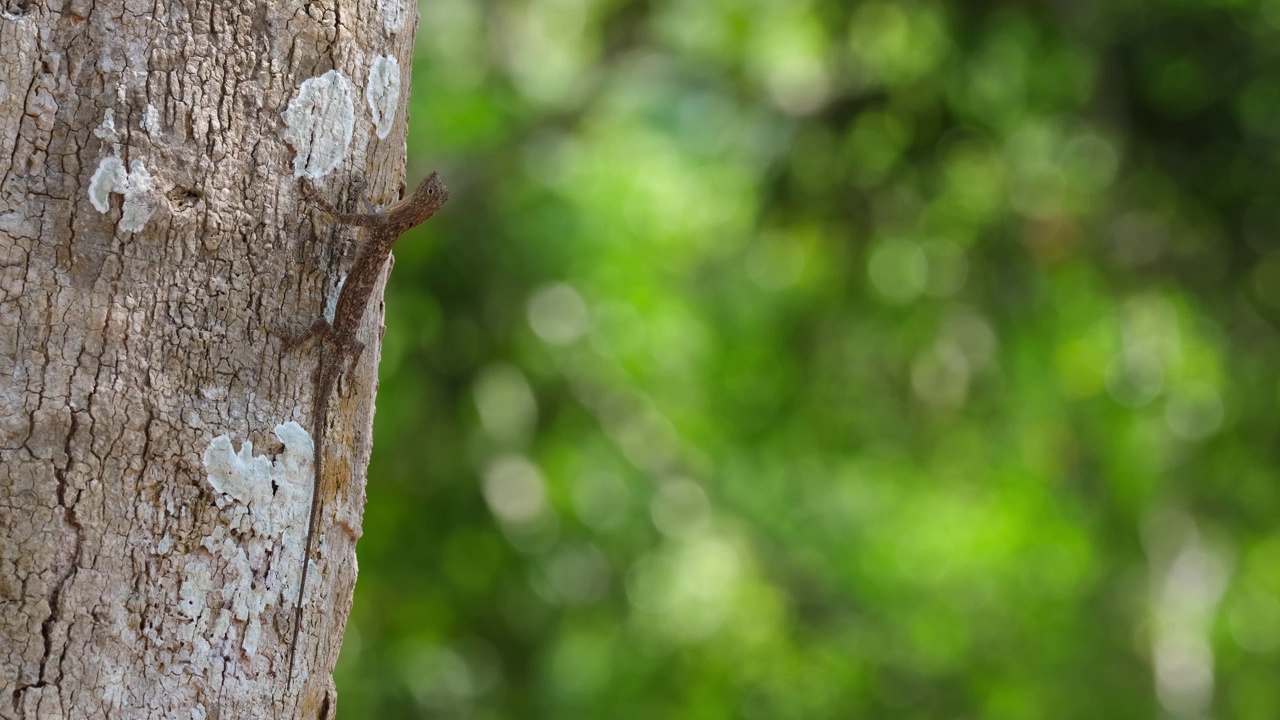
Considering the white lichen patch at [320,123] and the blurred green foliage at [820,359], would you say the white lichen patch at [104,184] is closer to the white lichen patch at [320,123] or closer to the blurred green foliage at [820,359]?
the white lichen patch at [320,123]

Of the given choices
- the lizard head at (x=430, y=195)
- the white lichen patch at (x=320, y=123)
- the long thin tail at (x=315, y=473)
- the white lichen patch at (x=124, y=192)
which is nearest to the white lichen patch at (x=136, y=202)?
the white lichen patch at (x=124, y=192)

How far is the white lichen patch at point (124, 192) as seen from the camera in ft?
5.99

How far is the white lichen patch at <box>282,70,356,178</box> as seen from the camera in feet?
6.45

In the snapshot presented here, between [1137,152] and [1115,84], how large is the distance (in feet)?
1.47

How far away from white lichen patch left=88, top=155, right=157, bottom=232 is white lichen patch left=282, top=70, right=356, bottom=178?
237 millimetres

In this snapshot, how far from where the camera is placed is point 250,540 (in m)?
1.93

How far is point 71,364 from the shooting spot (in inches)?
71.3

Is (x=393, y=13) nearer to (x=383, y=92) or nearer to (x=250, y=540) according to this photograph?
(x=383, y=92)

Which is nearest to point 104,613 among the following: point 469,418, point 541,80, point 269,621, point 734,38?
point 269,621

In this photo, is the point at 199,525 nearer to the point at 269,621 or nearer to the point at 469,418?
the point at 269,621

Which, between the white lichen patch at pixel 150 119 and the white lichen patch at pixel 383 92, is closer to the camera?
the white lichen patch at pixel 150 119

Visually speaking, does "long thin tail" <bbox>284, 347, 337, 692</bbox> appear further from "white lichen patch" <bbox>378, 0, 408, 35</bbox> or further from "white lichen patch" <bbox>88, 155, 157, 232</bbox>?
"white lichen patch" <bbox>378, 0, 408, 35</bbox>

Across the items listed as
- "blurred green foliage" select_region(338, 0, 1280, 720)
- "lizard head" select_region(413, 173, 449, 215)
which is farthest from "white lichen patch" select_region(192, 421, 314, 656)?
"blurred green foliage" select_region(338, 0, 1280, 720)

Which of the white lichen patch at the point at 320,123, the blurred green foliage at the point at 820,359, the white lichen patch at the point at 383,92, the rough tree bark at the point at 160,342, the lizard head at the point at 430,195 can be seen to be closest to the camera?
the rough tree bark at the point at 160,342
